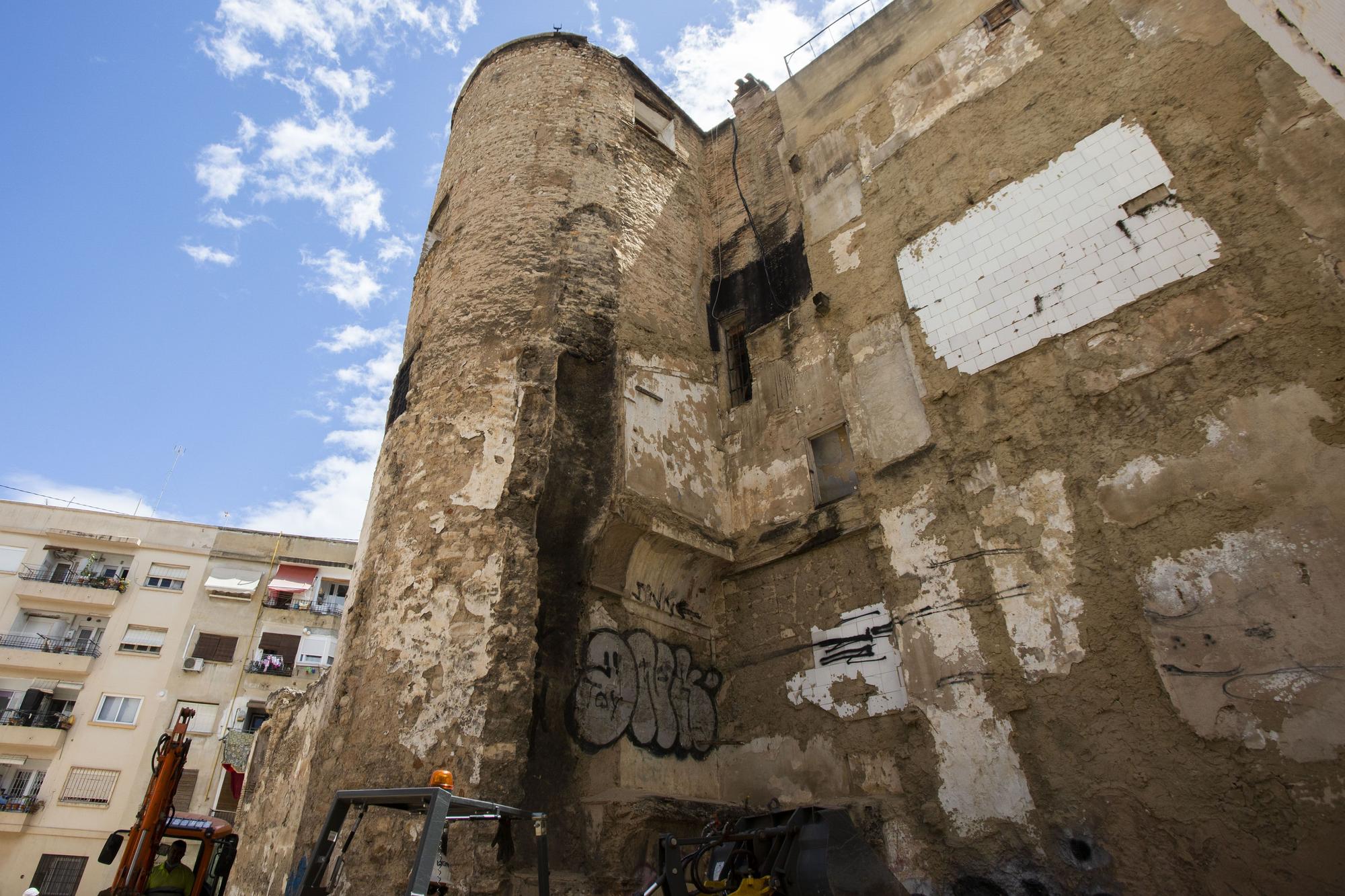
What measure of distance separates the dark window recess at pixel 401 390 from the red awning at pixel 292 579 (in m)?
19.3

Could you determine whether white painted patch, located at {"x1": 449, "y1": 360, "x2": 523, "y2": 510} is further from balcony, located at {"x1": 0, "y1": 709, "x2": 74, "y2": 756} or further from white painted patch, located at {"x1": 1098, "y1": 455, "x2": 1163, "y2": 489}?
balcony, located at {"x1": 0, "y1": 709, "x2": 74, "y2": 756}

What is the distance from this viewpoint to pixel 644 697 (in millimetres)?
7133

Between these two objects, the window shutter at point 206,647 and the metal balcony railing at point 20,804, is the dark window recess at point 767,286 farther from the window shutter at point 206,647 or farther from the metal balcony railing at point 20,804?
the metal balcony railing at point 20,804

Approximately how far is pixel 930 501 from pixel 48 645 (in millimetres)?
26689

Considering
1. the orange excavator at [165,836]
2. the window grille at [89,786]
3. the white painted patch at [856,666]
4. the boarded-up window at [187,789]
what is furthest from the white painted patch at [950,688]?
the window grille at [89,786]

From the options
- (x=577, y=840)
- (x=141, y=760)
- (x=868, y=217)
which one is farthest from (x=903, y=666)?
(x=141, y=760)

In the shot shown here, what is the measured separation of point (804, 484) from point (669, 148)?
20.0 ft

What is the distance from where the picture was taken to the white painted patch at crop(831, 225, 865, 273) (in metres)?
8.88

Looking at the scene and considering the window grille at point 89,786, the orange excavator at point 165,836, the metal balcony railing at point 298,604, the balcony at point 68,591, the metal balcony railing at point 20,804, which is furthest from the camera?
the metal balcony railing at point 298,604

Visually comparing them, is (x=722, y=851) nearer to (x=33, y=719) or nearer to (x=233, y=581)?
(x=33, y=719)

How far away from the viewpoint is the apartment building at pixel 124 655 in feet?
65.8

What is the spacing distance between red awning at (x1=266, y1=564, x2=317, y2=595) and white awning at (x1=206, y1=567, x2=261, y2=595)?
0.57 m

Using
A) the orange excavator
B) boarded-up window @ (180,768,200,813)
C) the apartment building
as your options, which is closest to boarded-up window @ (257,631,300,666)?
the apartment building

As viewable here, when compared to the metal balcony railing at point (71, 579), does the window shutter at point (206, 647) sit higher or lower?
lower
